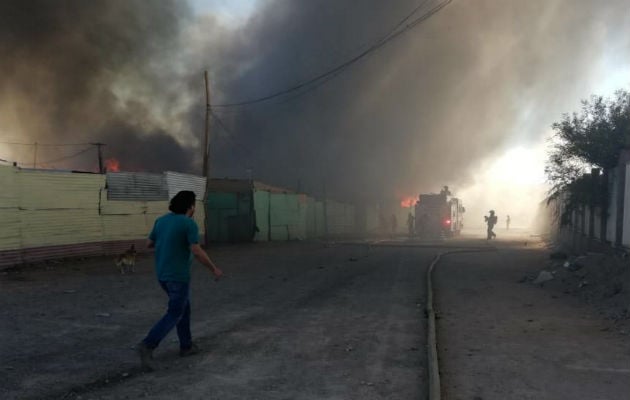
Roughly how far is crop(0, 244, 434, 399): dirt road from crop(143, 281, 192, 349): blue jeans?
0.76ft

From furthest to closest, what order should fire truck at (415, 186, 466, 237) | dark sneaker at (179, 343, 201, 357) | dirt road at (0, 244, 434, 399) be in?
1. fire truck at (415, 186, 466, 237)
2. dark sneaker at (179, 343, 201, 357)
3. dirt road at (0, 244, 434, 399)

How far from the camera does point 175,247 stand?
4711mm

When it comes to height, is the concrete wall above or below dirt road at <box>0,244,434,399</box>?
above

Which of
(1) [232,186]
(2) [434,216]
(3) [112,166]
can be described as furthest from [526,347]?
(3) [112,166]

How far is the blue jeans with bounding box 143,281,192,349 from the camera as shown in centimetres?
444

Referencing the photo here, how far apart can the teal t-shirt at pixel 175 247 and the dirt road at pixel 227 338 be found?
801 mm

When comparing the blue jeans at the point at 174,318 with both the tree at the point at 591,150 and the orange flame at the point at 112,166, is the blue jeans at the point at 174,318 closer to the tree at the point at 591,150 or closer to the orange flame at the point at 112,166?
the tree at the point at 591,150

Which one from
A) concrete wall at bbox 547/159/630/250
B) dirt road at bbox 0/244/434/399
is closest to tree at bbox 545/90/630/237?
concrete wall at bbox 547/159/630/250

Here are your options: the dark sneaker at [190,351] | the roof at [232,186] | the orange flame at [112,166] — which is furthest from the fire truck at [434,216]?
the dark sneaker at [190,351]

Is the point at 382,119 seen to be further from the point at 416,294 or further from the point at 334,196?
the point at 416,294

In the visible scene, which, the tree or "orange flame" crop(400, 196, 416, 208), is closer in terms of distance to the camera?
the tree

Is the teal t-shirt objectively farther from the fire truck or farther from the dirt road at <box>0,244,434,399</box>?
the fire truck

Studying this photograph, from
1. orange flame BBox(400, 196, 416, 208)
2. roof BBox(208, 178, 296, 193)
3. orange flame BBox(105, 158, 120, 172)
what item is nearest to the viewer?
roof BBox(208, 178, 296, 193)

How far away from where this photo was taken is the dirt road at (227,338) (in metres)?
3.97
